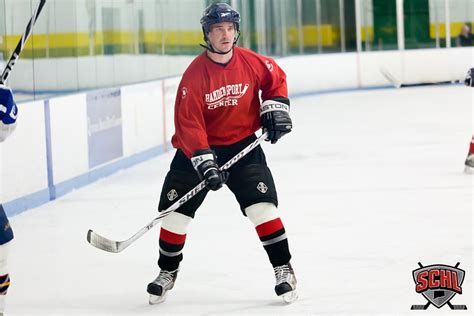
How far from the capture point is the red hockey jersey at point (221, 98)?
3.80 meters

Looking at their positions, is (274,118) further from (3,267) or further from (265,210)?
(3,267)

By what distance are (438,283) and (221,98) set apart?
1.05 meters

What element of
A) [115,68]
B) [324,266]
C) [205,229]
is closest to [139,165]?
[115,68]

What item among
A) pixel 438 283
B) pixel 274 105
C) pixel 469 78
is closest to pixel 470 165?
pixel 469 78

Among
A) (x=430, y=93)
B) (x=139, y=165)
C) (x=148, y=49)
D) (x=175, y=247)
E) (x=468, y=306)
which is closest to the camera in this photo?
(x=468, y=306)

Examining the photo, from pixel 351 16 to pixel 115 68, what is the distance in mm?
10729

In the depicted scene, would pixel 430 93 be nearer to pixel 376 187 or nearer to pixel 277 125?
pixel 376 187

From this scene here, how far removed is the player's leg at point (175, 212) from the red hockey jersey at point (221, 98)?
96 mm

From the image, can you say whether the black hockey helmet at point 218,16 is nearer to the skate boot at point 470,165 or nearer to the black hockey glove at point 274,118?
the black hockey glove at point 274,118

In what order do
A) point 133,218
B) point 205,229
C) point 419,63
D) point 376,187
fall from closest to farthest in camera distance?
point 205,229, point 133,218, point 376,187, point 419,63

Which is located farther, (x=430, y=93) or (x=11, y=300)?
(x=430, y=93)

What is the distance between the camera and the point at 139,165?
8.62m

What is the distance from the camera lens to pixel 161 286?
3943 mm

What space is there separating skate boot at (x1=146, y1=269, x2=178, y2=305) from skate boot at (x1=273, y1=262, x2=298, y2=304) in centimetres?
38
